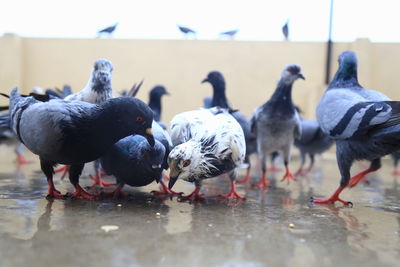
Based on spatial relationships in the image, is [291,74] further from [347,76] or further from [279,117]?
[347,76]

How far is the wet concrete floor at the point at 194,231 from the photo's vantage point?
201cm

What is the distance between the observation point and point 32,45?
458 inches

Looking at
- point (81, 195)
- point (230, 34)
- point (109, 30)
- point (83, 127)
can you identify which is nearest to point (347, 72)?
point (83, 127)

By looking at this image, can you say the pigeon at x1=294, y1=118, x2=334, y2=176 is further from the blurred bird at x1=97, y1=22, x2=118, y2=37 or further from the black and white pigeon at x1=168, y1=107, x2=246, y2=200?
the blurred bird at x1=97, y1=22, x2=118, y2=37

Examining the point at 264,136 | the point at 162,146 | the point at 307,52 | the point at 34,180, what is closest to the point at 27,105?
the point at 162,146

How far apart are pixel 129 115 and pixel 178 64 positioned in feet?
28.8

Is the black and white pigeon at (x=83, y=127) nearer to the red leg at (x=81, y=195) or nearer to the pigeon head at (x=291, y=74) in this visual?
the red leg at (x=81, y=195)

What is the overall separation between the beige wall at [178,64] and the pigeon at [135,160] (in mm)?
7947

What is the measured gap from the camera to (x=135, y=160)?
3281 millimetres

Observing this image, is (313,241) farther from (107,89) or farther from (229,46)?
(229,46)

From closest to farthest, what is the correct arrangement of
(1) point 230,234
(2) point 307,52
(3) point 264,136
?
(1) point 230,234 < (3) point 264,136 < (2) point 307,52

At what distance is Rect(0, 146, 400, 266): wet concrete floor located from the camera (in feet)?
6.61

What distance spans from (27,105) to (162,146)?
1231mm

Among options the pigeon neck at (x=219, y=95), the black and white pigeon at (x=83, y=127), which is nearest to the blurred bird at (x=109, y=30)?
the pigeon neck at (x=219, y=95)
